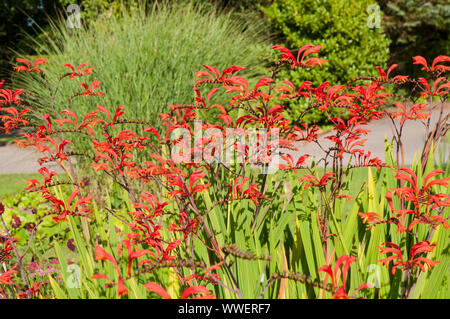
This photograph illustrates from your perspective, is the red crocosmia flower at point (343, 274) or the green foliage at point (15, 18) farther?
the green foliage at point (15, 18)

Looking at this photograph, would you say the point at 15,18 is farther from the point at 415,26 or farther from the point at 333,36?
the point at 415,26

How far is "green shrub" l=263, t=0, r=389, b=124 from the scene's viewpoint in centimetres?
833

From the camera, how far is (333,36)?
8.66 metres

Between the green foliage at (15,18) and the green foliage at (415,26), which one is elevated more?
the green foliage at (15,18)

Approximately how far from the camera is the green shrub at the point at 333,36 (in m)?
8.33

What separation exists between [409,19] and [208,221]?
12206mm

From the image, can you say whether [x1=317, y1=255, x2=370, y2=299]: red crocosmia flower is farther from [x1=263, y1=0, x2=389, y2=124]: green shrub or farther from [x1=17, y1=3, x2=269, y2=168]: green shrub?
[x1=263, y1=0, x2=389, y2=124]: green shrub

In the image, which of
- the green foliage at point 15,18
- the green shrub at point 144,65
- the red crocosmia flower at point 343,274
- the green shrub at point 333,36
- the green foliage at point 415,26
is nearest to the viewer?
the red crocosmia flower at point 343,274

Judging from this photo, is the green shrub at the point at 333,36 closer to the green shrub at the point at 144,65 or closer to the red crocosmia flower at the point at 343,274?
the green shrub at the point at 144,65

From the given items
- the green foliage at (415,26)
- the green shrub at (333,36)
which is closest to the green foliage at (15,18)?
the green shrub at (333,36)

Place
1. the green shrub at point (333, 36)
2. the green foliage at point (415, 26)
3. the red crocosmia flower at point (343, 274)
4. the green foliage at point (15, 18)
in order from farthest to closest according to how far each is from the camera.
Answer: the green foliage at point (15, 18)
the green foliage at point (415, 26)
the green shrub at point (333, 36)
the red crocosmia flower at point (343, 274)

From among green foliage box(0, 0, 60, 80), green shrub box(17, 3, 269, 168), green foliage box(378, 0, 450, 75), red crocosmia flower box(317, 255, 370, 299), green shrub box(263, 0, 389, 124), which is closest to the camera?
red crocosmia flower box(317, 255, 370, 299)

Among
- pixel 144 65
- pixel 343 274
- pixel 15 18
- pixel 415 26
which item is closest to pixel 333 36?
pixel 144 65

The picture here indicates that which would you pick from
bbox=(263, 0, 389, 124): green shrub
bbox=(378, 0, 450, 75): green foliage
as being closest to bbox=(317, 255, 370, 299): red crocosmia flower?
bbox=(263, 0, 389, 124): green shrub
